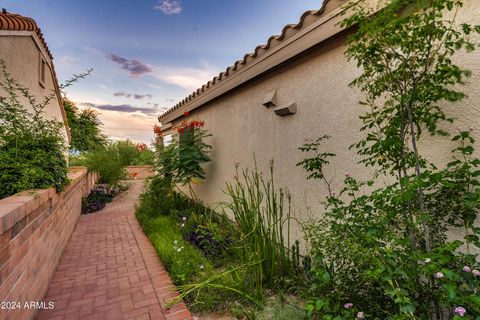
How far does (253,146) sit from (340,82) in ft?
6.53

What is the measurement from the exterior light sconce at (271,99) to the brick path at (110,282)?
8.99 ft

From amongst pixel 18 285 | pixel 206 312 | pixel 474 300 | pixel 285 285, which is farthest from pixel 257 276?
pixel 18 285

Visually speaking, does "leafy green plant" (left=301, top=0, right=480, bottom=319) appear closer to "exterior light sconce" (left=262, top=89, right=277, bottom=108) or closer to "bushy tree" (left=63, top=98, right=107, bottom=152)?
"exterior light sconce" (left=262, top=89, right=277, bottom=108)

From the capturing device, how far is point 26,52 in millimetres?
6906

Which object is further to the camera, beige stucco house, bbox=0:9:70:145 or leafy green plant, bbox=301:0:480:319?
beige stucco house, bbox=0:9:70:145

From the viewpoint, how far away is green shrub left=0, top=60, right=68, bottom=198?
2.84 m

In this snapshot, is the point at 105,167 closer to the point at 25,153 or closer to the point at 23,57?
the point at 23,57

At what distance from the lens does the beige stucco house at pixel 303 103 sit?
79.4 inches

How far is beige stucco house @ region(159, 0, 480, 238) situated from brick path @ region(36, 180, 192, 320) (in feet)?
6.51

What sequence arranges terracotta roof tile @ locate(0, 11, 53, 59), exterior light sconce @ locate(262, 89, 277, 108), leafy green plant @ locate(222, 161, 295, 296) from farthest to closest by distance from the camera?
1. terracotta roof tile @ locate(0, 11, 53, 59)
2. exterior light sconce @ locate(262, 89, 277, 108)
3. leafy green plant @ locate(222, 161, 295, 296)

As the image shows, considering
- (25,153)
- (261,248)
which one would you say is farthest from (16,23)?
(261,248)

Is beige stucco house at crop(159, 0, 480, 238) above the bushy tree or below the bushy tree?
below

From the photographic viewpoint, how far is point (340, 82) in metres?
2.75

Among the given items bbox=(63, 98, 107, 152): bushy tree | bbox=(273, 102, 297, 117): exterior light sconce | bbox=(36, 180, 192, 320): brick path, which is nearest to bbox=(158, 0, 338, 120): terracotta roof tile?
bbox=(273, 102, 297, 117): exterior light sconce
